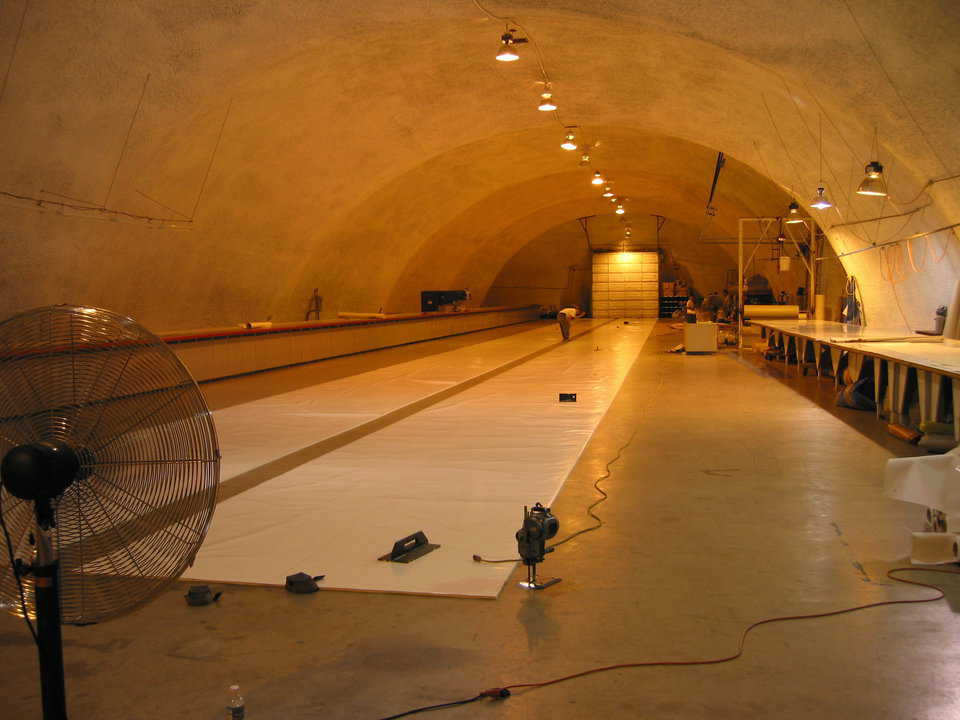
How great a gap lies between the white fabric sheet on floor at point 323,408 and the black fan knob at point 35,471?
365cm

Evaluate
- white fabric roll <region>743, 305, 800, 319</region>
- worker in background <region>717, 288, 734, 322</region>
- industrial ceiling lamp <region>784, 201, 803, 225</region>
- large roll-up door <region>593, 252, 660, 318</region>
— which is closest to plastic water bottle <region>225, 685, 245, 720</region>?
industrial ceiling lamp <region>784, 201, 803, 225</region>

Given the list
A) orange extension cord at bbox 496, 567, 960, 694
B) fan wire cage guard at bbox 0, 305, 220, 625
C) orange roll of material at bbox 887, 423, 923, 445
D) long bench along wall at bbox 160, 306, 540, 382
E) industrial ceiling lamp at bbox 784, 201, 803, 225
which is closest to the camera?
fan wire cage guard at bbox 0, 305, 220, 625

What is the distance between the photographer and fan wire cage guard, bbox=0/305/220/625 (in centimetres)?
256

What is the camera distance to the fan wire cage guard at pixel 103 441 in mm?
2559

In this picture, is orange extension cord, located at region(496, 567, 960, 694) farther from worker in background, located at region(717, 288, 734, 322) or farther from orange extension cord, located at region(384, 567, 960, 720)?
worker in background, located at region(717, 288, 734, 322)

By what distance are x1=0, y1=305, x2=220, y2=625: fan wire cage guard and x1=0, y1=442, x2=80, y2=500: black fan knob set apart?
0.10 m

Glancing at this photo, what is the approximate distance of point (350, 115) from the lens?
13.8 meters

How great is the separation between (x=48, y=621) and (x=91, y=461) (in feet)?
1.48

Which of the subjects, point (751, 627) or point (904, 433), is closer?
point (751, 627)

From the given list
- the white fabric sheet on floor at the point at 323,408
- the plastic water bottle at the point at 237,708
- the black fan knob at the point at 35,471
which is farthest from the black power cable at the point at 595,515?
the white fabric sheet on floor at the point at 323,408

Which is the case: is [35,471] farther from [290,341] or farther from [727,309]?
[727,309]

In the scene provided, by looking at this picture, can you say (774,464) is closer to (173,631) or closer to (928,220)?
(173,631)

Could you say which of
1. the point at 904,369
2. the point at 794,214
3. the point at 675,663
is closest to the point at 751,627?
the point at 675,663

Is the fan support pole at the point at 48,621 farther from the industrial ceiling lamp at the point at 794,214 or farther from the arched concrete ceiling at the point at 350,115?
the industrial ceiling lamp at the point at 794,214
